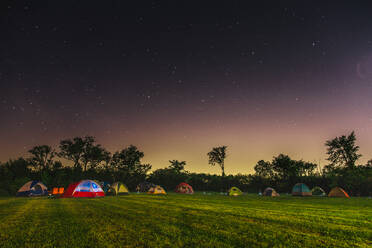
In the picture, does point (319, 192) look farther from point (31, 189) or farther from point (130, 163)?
point (130, 163)

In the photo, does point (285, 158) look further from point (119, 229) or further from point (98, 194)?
point (119, 229)

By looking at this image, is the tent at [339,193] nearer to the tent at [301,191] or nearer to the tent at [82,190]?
the tent at [301,191]

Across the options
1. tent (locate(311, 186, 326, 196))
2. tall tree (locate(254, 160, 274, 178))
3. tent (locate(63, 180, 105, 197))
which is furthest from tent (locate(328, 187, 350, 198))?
tall tree (locate(254, 160, 274, 178))

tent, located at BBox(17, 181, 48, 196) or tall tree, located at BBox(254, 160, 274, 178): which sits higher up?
tall tree, located at BBox(254, 160, 274, 178)

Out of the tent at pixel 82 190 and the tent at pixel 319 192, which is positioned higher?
the tent at pixel 82 190

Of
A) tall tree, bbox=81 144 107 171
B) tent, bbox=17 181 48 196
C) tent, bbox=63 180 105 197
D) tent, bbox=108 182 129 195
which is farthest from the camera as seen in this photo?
tall tree, bbox=81 144 107 171

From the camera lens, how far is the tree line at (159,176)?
40.6m

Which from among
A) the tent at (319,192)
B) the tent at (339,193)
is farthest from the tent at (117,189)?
the tent at (319,192)

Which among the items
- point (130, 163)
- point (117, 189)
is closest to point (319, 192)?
point (117, 189)

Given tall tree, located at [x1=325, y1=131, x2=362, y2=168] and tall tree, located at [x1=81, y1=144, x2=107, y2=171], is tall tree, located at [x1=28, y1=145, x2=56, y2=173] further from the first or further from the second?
tall tree, located at [x1=325, y1=131, x2=362, y2=168]

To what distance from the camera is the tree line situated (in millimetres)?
40594

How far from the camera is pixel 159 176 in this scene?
57594 millimetres

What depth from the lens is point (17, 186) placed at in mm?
33750

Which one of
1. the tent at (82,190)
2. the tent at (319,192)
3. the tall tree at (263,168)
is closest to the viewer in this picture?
the tent at (82,190)
